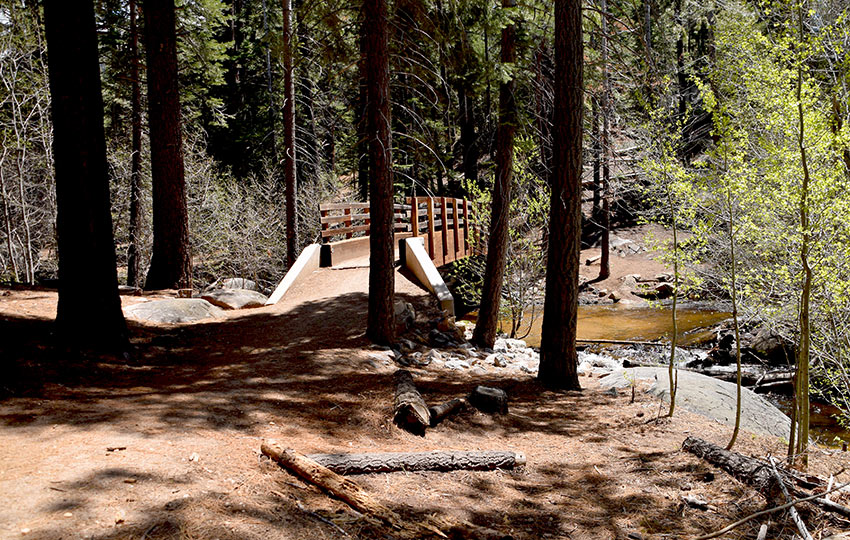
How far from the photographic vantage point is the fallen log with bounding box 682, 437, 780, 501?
4.08 m

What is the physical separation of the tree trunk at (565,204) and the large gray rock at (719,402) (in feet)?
3.19

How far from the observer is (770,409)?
7.57 m

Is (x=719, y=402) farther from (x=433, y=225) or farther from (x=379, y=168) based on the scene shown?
(x=433, y=225)

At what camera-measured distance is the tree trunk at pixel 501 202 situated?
388 inches

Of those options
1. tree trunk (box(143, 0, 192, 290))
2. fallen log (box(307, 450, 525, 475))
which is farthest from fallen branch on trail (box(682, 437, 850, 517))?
tree trunk (box(143, 0, 192, 290))

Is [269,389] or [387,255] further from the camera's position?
[387,255]

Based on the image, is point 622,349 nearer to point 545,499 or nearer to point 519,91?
point 519,91

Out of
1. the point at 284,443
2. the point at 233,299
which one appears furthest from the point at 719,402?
the point at 233,299

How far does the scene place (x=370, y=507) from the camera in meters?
3.33

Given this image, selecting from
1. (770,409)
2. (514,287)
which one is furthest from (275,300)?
(770,409)

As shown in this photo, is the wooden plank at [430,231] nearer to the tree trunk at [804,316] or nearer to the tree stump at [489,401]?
the tree stump at [489,401]

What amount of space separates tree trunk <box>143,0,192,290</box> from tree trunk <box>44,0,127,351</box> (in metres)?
4.36

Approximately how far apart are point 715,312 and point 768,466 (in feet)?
48.4

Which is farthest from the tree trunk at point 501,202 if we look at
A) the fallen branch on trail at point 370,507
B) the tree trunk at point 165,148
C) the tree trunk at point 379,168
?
the fallen branch on trail at point 370,507
